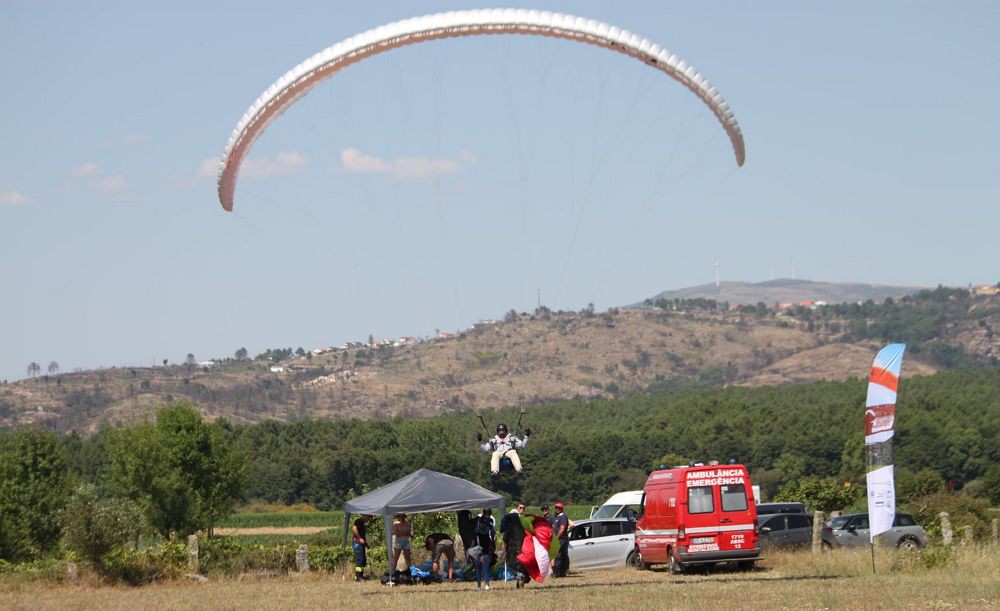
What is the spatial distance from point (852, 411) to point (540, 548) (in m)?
103

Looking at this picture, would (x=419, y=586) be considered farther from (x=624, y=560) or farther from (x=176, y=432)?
(x=176, y=432)

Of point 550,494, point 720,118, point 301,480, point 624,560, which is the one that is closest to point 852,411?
point 550,494

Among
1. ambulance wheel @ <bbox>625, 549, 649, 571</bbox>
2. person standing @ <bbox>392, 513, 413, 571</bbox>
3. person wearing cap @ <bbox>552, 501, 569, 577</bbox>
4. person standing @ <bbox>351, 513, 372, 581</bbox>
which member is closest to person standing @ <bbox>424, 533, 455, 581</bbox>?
person standing @ <bbox>392, 513, 413, 571</bbox>

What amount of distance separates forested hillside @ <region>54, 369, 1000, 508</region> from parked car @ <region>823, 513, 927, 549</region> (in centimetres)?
5824

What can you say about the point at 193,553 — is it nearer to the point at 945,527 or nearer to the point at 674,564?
the point at 674,564

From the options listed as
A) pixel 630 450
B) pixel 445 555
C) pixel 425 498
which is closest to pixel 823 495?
pixel 445 555

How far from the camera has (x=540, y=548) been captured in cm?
2112

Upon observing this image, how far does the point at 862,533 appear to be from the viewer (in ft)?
99.5

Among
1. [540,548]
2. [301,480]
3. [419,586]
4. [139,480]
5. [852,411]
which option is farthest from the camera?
[852,411]

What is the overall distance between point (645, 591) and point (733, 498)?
4509 millimetres

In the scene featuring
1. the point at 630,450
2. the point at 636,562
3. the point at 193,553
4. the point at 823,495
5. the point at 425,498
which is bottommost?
the point at 636,562

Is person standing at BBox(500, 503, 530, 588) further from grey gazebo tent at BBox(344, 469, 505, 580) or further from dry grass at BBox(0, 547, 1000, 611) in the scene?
grey gazebo tent at BBox(344, 469, 505, 580)

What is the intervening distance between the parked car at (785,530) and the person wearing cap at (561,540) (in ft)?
20.7

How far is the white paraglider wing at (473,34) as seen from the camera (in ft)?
65.7
